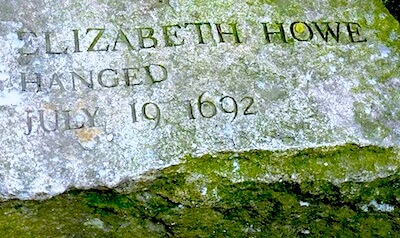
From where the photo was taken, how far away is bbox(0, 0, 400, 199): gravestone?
7.21 ft

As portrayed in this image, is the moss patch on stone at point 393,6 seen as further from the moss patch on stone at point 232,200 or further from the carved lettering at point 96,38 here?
the carved lettering at point 96,38

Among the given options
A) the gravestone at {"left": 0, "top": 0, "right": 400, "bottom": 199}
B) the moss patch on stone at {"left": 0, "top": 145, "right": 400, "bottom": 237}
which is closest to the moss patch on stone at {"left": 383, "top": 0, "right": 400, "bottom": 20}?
the gravestone at {"left": 0, "top": 0, "right": 400, "bottom": 199}

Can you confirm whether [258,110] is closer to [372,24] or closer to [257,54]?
[257,54]

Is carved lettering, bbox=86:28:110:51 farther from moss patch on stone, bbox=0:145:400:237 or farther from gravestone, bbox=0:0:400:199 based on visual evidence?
moss patch on stone, bbox=0:145:400:237

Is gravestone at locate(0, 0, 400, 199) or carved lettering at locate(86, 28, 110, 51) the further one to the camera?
carved lettering at locate(86, 28, 110, 51)

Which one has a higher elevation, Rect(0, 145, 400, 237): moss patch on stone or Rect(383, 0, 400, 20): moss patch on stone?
Rect(383, 0, 400, 20): moss patch on stone

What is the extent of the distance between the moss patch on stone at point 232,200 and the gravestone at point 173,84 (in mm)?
44

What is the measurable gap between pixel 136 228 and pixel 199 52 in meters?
0.67

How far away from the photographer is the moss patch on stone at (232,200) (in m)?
2.23

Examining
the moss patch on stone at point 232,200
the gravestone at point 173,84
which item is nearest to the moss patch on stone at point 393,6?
the gravestone at point 173,84

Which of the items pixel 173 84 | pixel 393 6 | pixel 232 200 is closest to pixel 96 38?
pixel 173 84

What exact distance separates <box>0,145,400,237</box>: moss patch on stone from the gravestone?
1.7 inches

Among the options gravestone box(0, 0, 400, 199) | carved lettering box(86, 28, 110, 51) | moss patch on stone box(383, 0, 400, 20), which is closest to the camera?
gravestone box(0, 0, 400, 199)

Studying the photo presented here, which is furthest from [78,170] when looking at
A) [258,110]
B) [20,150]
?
[258,110]
